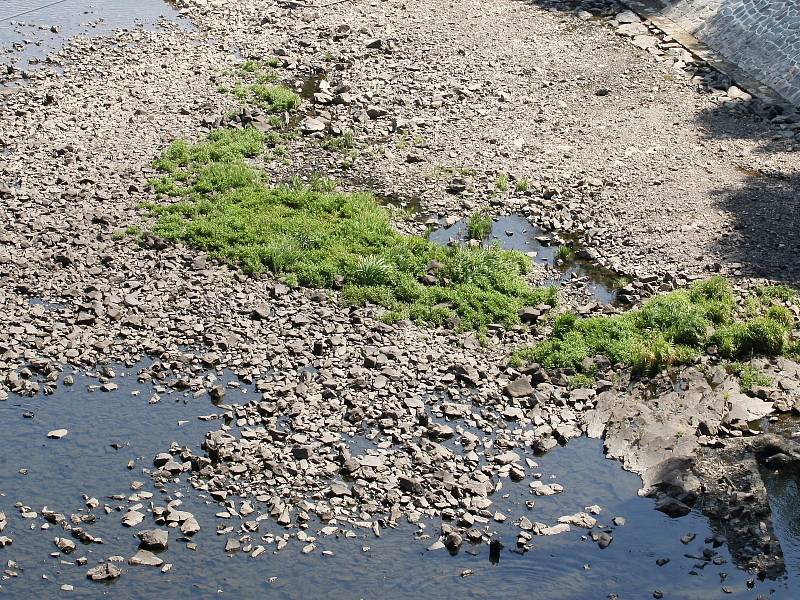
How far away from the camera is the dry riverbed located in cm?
1080

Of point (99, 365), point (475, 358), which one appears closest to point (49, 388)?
point (99, 365)

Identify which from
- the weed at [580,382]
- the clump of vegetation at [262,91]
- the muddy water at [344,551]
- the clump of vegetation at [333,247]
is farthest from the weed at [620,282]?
the clump of vegetation at [262,91]

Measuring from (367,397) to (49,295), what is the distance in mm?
4708

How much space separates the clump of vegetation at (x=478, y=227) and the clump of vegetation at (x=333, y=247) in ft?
1.41

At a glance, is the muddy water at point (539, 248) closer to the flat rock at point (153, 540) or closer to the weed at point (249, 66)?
the flat rock at point (153, 540)

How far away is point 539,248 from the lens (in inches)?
606

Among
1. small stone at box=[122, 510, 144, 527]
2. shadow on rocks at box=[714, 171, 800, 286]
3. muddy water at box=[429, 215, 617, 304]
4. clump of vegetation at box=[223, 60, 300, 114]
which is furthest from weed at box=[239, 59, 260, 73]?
small stone at box=[122, 510, 144, 527]

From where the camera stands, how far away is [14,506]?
1048 cm

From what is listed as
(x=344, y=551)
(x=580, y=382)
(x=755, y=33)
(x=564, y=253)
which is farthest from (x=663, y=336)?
(x=755, y=33)

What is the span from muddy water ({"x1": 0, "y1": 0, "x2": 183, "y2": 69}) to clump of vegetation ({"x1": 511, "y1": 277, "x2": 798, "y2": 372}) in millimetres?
13362

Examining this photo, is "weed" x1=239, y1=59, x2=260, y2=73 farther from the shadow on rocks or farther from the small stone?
the small stone

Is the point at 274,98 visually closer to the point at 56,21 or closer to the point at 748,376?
the point at 56,21

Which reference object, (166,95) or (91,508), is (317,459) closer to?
(91,508)

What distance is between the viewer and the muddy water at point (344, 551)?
9.74m
